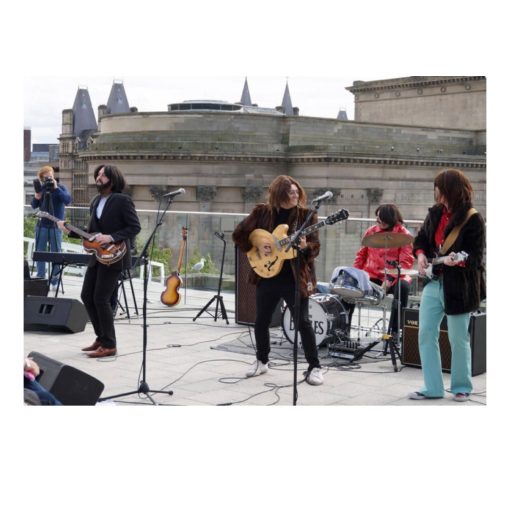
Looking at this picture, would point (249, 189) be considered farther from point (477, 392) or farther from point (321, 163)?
point (477, 392)

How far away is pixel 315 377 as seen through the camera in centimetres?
773

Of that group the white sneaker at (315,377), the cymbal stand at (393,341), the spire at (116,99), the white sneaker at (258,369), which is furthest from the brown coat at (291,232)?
the spire at (116,99)

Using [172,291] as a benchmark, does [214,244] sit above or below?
above

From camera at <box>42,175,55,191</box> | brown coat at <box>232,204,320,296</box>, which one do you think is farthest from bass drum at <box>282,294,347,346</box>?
camera at <box>42,175,55,191</box>

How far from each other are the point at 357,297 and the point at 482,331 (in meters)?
1.22

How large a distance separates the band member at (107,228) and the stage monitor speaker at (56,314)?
1.54 metres

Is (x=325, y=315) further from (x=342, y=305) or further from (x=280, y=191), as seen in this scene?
(x=280, y=191)

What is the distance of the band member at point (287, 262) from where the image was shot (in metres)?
7.43

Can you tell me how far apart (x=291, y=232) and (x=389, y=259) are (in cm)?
211

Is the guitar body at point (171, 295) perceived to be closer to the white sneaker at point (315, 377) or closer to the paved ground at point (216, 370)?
the paved ground at point (216, 370)

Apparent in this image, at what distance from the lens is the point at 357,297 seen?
848 centimetres

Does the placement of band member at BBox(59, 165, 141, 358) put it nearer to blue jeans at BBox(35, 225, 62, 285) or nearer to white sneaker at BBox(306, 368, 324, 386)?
white sneaker at BBox(306, 368, 324, 386)

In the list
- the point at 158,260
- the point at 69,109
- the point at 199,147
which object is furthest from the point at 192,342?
the point at 69,109

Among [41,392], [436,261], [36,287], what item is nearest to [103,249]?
[36,287]
